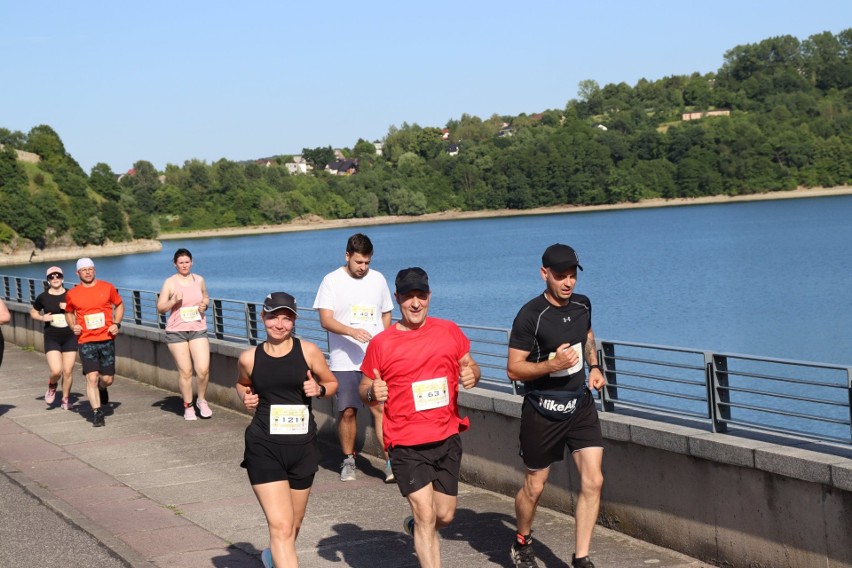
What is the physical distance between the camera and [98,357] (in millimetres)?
13789

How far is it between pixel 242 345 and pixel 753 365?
2494cm

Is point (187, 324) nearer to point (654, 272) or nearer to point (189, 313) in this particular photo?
point (189, 313)

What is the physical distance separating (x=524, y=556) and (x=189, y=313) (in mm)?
7024

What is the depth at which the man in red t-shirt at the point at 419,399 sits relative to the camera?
20.8 feet

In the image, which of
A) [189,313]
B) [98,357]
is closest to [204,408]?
[189,313]

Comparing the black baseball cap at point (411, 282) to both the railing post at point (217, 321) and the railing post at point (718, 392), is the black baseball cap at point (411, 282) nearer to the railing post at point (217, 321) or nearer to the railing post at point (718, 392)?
the railing post at point (718, 392)

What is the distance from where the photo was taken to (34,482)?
10438 millimetres

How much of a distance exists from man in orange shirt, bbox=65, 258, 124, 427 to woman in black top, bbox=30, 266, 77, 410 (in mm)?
1273

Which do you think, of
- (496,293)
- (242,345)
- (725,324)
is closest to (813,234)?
(496,293)

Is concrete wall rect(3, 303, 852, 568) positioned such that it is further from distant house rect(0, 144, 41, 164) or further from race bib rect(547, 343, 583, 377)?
distant house rect(0, 144, 41, 164)

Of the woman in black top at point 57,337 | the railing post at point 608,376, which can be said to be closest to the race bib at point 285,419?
the railing post at point 608,376

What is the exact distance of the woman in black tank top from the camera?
6328 mm

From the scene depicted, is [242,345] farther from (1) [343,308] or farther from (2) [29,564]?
(2) [29,564]

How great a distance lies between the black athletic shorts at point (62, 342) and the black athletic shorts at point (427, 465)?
9562mm
